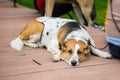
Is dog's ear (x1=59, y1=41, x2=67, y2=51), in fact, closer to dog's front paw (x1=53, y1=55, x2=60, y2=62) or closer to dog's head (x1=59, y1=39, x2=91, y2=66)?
dog's head (x1=59, y1=39, x2=91, y2=66)

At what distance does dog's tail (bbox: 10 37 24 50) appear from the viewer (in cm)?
459

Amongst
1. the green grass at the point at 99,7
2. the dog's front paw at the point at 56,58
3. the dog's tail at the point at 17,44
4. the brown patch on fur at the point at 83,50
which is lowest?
the green grass at the point at 99,7

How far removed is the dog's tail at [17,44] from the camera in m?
4.59

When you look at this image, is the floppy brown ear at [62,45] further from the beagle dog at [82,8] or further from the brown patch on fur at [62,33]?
the beagle dog at [82,8]

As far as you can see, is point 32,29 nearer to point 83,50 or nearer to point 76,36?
point 76,36

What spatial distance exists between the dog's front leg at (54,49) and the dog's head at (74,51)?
0.06m

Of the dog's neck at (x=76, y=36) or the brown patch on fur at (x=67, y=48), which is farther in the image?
the dog's neck at (x=76, y=36)

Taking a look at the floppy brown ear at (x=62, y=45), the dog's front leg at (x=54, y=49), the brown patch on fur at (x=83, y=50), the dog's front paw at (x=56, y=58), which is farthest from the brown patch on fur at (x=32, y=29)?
the brown patch on fur at (x=83, y=50)

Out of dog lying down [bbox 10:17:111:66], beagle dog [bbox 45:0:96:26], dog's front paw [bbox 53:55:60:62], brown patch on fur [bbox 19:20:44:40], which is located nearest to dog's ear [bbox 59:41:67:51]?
dog lying down [bbox 10:17:111:66]

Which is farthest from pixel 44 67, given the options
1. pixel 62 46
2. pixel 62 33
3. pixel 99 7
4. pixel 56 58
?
pixel 99 7

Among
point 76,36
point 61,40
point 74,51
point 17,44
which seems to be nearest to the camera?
point 74,51

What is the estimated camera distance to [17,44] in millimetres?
4652

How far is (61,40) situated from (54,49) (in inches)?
5.4

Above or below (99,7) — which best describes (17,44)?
above
